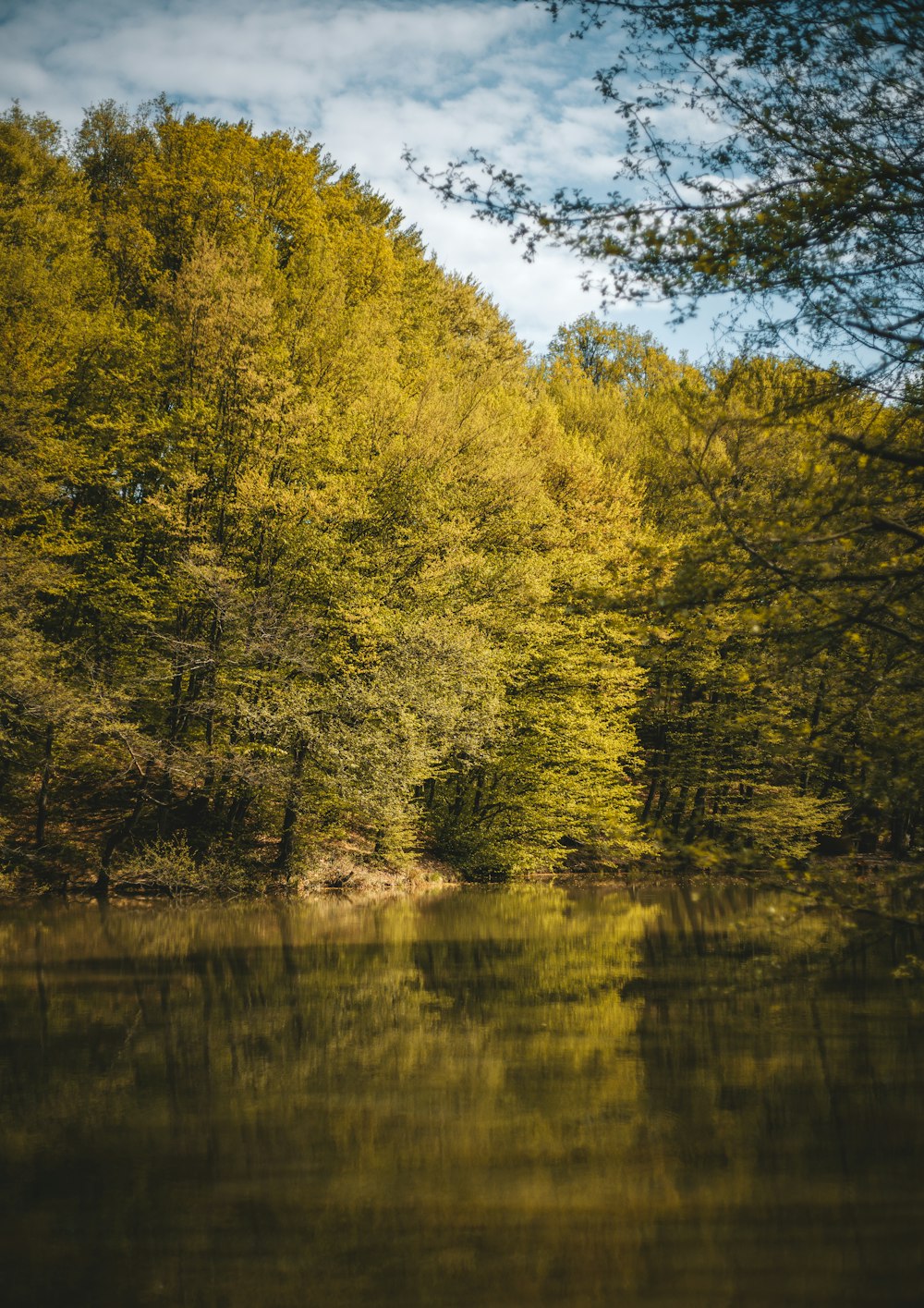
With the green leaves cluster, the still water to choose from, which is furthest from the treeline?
the still water

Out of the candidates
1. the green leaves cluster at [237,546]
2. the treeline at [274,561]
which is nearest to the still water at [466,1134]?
the treeline at [274,561]

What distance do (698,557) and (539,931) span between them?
38.9ft

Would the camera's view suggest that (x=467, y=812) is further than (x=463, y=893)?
Yes

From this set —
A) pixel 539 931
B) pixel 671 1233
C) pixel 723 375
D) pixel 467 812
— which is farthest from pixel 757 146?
pixel 467 812

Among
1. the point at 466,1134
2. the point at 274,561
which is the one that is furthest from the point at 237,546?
the point at 466,1134

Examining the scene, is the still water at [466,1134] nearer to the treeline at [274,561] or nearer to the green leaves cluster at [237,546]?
the treeline at [274,561]

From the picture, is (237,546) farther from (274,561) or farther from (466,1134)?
(466,1134)

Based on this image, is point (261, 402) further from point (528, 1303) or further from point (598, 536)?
point (528, 1303)

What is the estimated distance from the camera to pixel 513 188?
→ 709 cm

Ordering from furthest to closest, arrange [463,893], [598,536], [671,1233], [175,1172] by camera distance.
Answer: [598,536]
[463,893]
[175,1172]
[671,1233]

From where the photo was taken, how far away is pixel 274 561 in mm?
23406

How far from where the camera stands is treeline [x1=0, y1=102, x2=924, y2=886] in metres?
21.6

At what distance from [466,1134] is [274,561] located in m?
17.8

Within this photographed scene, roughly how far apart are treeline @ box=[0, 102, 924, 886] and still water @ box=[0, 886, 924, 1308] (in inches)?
296
